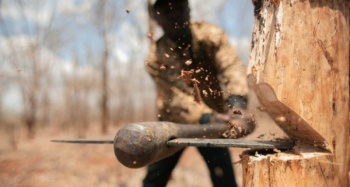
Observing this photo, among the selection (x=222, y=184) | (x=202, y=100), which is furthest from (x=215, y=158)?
(x=202, y=100)

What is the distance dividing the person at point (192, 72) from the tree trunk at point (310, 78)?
2.66 ft

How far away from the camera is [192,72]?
8.63 feet

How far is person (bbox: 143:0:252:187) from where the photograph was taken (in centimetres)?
269

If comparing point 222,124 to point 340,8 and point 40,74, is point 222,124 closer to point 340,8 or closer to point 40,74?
point 340,8

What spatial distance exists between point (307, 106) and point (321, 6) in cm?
50

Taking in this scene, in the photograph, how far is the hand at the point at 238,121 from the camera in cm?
211

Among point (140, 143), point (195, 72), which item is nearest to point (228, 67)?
point (195, 72)

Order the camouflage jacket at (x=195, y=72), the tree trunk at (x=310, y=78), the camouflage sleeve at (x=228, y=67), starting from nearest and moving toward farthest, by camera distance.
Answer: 1. the tree trunk at (x=310, y=78)
2. the camouflage sleeve at (x=228, y=67)
3. the camouflage jacket at (x=195, y=72)

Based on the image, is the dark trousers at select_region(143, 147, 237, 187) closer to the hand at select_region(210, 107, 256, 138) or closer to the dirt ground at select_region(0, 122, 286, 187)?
the hand at select_region(210, 107, 256, 138)

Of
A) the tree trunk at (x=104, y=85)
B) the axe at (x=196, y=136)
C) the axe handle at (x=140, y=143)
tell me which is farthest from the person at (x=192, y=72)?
the tree trunk at (x=104, y=85)

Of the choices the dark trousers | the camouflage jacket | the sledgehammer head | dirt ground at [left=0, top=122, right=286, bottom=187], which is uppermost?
the camouflage jacket

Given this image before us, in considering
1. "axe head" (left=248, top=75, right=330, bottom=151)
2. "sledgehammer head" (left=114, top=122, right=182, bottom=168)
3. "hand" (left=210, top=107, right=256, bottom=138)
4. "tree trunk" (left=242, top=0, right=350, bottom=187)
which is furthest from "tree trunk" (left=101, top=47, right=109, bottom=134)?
"sledgehammer head" (left=114, top=122, right=182, bottom=168)

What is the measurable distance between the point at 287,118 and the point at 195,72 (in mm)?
1045

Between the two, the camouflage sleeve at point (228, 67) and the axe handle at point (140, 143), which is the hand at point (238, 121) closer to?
the camouflage sleeve at point (228, 67)
